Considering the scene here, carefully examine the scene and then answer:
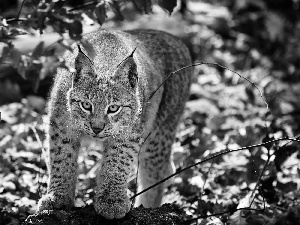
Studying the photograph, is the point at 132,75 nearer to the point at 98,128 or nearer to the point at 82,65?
the point at 82,65

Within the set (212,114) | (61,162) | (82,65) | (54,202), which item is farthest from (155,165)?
(212,114)

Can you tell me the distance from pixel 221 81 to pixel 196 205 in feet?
16.2

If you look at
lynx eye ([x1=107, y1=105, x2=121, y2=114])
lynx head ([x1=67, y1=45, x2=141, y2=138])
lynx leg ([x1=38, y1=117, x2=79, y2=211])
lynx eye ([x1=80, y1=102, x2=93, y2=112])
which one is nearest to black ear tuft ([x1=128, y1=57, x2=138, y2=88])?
lynx head ([x1=67, y1=45, x2=141, y2=138])

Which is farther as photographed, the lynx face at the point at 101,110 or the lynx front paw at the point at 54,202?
the lynx front paw at the point at 54,202

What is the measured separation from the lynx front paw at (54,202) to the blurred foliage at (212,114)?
35 centimetres

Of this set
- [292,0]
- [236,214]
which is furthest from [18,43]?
[292,0]

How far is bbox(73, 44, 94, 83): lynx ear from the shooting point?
422cm

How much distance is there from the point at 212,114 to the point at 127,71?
12.7ft

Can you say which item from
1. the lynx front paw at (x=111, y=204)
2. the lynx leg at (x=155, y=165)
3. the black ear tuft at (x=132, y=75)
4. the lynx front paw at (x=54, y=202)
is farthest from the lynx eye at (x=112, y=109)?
the lynx leg at (x=155, y=165)

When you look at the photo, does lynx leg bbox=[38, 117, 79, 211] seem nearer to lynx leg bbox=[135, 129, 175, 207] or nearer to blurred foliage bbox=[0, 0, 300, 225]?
blurred foliage bbox=[0, 0, 300, 225]

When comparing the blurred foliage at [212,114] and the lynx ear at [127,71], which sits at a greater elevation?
the lynx ear at [127,71]

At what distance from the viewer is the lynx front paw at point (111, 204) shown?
163 inches

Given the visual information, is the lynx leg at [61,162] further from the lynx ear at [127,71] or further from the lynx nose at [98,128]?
the lynx ear at [127,71]

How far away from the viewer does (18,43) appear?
8.73 m
